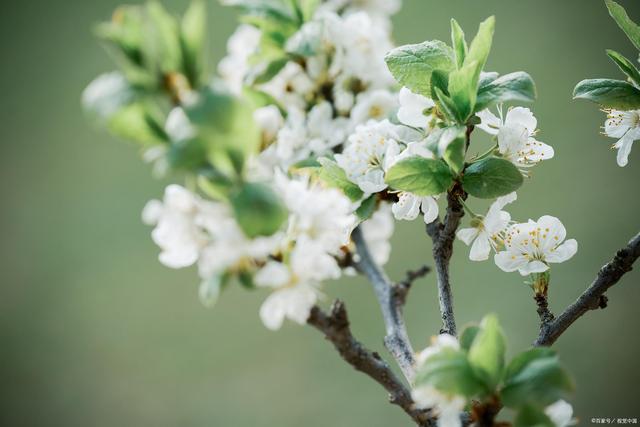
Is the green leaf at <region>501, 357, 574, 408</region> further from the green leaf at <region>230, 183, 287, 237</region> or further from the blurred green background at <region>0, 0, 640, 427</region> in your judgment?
the blurred green background at <region>0, 0, 640, 427</region>

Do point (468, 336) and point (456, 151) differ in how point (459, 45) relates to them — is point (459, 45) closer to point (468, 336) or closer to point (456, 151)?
point (456, 151)

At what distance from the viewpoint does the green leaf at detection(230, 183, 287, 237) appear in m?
0.35

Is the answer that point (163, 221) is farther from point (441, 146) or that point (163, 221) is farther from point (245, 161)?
point (441, 146)

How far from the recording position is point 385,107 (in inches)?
26.5

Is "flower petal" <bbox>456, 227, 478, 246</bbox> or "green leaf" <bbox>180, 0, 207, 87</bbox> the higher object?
"green leaf" <bbox>180, 0, 207, 87</bbox>

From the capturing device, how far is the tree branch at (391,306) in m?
0.56

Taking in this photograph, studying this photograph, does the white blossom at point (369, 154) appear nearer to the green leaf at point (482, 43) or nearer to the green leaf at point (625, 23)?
the green leaf at point (482, 43)

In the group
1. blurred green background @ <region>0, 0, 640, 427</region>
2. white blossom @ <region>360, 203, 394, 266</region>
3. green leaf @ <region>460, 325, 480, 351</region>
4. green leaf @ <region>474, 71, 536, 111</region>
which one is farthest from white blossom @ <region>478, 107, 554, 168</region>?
blurred green background @ <region>0, 0, 640, 427</region>

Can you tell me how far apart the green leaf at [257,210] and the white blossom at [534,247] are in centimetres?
24

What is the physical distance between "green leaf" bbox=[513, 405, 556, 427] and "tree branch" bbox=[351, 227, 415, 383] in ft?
0.41

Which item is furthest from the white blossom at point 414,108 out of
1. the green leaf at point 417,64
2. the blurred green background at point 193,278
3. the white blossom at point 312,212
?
the blurred green background at point 193,278

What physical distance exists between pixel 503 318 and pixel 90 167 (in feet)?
4.94

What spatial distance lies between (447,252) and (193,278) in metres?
1.62

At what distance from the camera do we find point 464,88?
454mm
